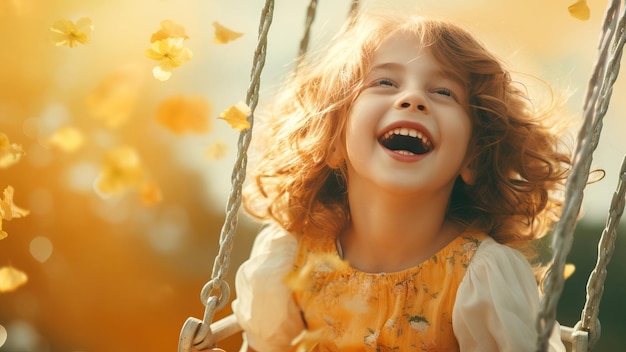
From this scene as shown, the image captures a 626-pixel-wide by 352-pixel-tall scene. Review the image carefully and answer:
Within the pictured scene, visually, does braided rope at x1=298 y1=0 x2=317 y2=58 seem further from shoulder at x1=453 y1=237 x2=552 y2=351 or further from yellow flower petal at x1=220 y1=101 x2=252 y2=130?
shoulder at x1=453 y1=237 x2=552 y2=351

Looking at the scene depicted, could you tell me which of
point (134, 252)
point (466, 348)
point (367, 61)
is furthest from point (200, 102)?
point (466, 348)

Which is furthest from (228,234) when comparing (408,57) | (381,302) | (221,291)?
(408,57)

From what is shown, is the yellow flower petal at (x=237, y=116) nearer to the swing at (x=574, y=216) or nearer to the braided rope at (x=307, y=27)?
the swing at (x=574, y=216)

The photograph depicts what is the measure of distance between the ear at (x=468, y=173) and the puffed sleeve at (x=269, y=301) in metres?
0.38

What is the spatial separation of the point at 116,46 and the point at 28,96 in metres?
0.38

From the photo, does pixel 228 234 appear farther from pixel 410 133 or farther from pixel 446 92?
pixel 446 92

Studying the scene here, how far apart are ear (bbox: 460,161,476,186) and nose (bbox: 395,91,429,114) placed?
19 cm

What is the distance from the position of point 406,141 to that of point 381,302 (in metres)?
0.31

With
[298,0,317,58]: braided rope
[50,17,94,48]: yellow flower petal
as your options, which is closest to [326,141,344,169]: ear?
A: [298,0,317,58]: braided rope

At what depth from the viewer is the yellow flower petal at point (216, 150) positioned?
2.12 meters

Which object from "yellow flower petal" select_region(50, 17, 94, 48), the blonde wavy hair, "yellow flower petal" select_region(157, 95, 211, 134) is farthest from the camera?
"yellow flower petal" select_region(157, 95, 211, 134)

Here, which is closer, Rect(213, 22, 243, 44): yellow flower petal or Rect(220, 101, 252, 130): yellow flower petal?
Rect(220, 101, 252, 130): yellow flower petal

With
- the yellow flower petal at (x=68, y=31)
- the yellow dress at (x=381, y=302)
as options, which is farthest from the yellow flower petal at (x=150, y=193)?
the yellow dress at (x=381, y=302)

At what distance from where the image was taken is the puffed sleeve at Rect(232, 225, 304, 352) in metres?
1.46
